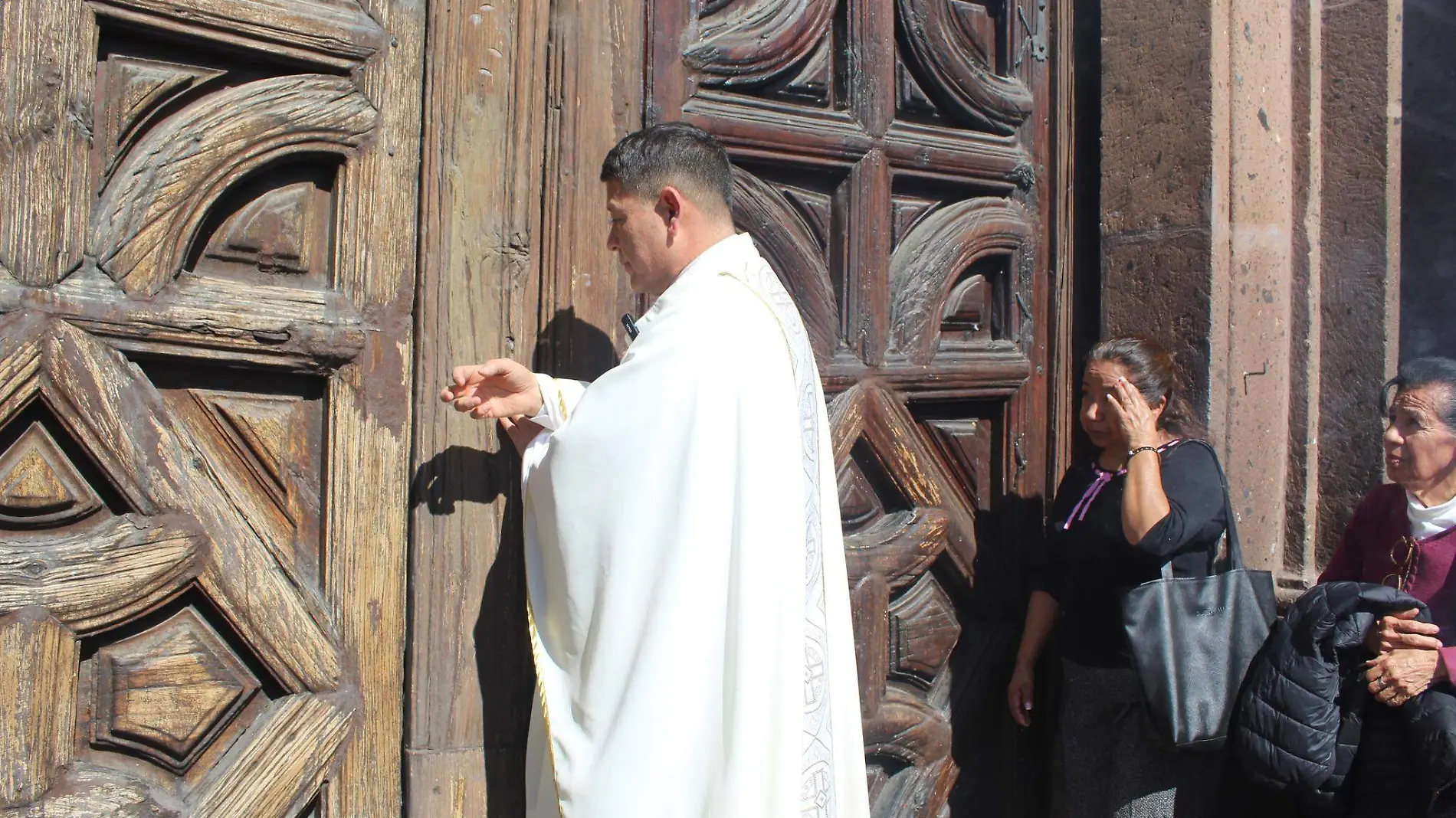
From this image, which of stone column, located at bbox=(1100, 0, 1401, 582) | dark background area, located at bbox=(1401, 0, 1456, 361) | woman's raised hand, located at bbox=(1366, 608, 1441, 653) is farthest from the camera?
dark background area, located at bbox=(1401, 0, 1456, 361)

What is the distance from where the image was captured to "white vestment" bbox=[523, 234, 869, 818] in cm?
193

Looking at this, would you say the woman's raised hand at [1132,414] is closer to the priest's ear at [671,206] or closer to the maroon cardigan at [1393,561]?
the maroon cardigan at [1393,561]

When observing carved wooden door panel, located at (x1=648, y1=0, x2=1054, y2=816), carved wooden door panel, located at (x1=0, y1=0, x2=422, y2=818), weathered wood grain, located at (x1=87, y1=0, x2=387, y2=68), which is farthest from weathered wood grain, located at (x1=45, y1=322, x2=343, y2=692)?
carved wooden door panel, located at (x1=648, y1=0, x2=1054, y2=816)

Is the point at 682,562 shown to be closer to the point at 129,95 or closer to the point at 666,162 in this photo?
the point at 666,162

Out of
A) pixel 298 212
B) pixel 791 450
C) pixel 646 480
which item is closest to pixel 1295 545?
pixel 791 450

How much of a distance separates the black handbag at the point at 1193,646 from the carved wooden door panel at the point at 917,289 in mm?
522

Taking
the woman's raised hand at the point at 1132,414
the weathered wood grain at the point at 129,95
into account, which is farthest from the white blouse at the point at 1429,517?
the weathered wood grain at the point at 129,95

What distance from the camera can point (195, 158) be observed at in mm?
2051

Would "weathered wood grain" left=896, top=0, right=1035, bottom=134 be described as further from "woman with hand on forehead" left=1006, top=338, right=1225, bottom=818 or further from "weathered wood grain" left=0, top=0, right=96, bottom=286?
"weathered wood grain" left=0, top=0, right=96, bottom=286

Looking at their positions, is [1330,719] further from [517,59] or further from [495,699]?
[517,59]

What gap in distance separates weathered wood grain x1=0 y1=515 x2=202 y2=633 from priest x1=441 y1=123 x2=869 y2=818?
1.65 feet

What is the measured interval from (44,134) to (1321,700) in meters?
2.47

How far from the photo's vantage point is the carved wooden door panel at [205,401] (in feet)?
6.31

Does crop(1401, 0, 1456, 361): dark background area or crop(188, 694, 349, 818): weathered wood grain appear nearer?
crop(188, 694, 349, 818): weathered wood grain
